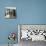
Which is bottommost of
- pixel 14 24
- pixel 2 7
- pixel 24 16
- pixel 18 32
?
pixel 18 32

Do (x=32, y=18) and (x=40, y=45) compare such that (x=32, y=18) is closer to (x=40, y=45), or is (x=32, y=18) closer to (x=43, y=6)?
(x=43, y=6)

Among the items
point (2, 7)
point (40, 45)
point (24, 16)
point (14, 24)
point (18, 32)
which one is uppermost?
point (2, 7)

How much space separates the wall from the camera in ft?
8.10

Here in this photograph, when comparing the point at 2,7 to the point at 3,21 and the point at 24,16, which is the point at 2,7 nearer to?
the point at 3,21

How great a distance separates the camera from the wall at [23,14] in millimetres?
2469

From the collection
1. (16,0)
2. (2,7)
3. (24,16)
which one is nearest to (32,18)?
(24,16)

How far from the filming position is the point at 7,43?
8.04 feet

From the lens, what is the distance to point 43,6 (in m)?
2.52

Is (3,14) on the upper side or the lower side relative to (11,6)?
lower

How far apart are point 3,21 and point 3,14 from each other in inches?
5.6

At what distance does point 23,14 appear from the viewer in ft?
8.21

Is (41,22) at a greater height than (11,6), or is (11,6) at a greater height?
(11,6)

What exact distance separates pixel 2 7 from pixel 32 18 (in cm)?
66

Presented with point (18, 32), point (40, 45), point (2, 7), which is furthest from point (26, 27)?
point (2, 7)
